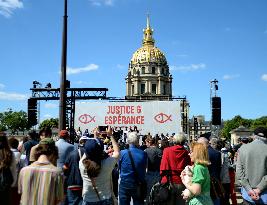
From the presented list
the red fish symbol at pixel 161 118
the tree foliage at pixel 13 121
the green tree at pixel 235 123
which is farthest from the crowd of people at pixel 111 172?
the green tree at pixel 235 123

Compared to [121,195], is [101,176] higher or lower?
higher

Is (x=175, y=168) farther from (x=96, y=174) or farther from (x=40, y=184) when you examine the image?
(x=40, y=184)

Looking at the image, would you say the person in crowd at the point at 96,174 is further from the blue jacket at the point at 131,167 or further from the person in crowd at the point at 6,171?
the blue jacket at the point at 131,167

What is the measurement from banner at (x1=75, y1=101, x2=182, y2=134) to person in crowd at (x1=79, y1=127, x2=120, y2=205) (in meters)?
27.7

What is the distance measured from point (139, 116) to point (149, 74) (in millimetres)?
107712

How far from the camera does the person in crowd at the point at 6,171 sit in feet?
17.8

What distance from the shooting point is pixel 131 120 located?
112 feet

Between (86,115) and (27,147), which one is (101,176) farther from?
(86,115)

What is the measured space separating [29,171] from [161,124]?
1158 inches

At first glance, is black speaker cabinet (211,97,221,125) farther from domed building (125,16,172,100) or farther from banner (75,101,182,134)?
domed building (125,16,172,100)

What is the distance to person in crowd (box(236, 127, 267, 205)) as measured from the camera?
20.8 ft

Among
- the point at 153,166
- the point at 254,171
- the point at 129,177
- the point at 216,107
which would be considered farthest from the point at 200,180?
the point at 216,107

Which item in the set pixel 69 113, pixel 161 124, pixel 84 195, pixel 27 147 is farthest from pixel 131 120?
pixel 84 195

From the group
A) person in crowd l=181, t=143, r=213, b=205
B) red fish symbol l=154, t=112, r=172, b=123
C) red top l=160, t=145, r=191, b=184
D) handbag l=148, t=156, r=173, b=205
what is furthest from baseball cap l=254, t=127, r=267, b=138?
red fish symbol l=154, t=112, r=172, b=123
